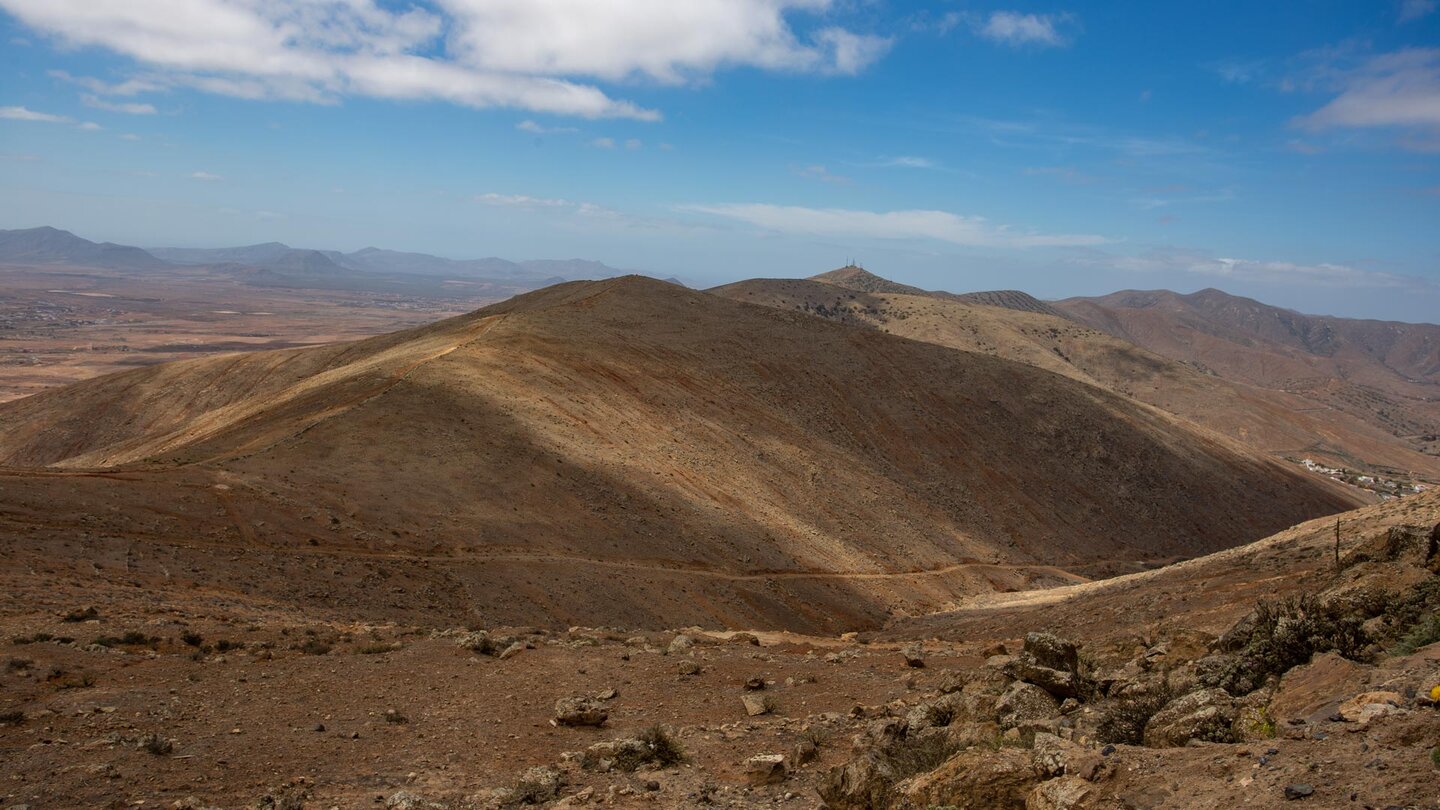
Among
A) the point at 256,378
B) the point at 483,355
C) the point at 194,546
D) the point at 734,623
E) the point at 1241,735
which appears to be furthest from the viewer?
the point at 256,378

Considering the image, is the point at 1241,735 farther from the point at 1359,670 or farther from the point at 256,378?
the point at 256,378

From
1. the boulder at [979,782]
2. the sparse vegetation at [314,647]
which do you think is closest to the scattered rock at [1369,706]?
the boulder at [979,782]

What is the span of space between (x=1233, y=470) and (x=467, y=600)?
167 ft

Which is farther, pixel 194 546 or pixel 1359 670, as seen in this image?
pixel 194 546

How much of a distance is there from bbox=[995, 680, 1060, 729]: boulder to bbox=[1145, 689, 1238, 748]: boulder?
1.27 meters

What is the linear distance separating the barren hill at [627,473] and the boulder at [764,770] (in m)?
11.6

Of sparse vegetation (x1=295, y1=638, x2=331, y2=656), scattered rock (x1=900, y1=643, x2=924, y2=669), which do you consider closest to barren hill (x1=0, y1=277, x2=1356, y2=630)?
sparse vegetation (x1=295, y1=638, x2=331, y2=656)

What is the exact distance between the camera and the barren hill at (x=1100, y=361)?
285 ft

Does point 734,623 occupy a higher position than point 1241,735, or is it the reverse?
point 1241,735

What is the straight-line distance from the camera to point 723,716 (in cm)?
1184

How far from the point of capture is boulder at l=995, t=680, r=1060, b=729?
9.05m

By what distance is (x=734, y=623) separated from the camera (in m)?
23.4

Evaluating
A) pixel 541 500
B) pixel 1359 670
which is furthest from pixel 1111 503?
pixel 1359 670

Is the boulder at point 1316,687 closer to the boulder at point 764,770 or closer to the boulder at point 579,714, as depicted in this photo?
the boulder at point 764,770
